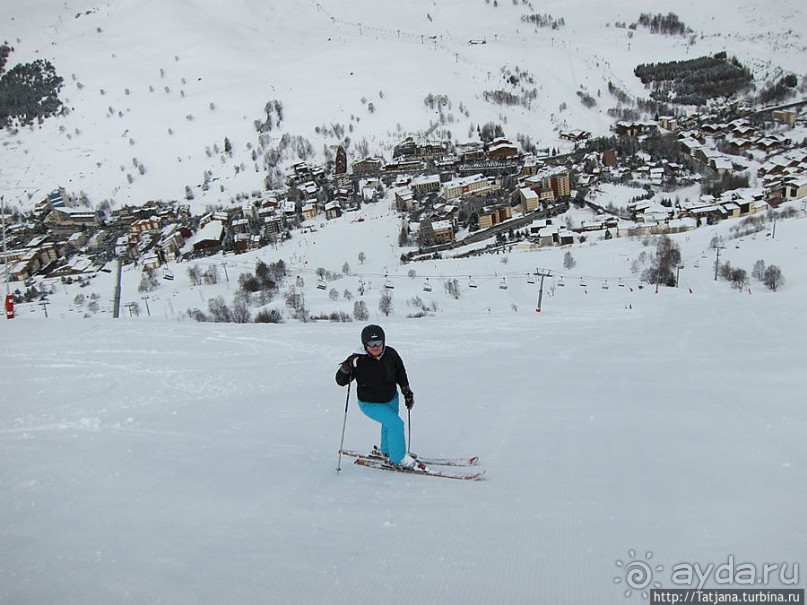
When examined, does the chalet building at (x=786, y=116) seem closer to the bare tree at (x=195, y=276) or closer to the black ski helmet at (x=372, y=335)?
the bare tree at (x=195, y=276)

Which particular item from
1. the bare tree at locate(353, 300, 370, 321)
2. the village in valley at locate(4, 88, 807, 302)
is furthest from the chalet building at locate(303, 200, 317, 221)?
the bare tree at locate(353, 300, 370, 321)

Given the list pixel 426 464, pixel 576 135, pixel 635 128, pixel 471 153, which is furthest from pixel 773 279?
pixel 635 128

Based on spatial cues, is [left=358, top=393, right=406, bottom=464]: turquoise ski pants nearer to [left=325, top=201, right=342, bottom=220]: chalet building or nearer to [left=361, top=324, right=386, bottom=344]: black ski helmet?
[left=361, top=324, right=386, bottom=344]: black ski helmet

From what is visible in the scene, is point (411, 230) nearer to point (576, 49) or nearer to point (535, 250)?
point (535, 250)

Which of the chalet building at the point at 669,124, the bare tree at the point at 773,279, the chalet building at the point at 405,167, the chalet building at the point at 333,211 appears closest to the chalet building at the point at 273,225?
the chalet building at the point at 333,211

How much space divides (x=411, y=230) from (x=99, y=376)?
32260 millimetres

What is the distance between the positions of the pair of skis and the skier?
0.13 metres

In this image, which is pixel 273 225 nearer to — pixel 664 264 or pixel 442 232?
pixel 442 232

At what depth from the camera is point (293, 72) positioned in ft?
240

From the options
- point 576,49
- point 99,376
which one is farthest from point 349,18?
point 99,376

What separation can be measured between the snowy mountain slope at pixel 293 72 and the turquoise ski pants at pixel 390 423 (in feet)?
→ 171

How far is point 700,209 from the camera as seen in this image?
113ft

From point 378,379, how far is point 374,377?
0.08ft

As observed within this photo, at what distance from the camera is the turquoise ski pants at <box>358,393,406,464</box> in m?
2.48
